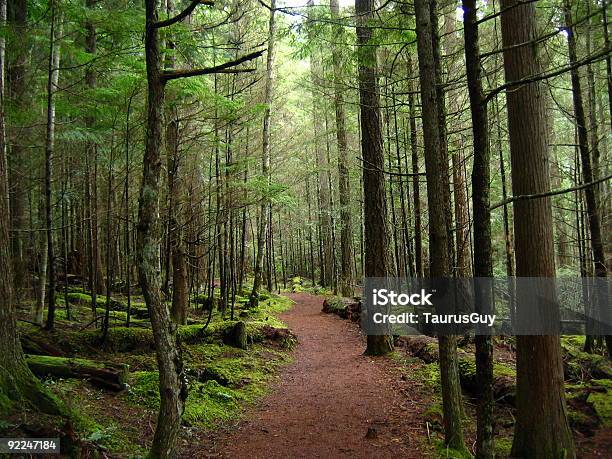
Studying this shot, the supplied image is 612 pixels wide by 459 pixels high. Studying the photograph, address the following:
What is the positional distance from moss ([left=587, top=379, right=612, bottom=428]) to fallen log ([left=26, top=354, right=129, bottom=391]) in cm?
686

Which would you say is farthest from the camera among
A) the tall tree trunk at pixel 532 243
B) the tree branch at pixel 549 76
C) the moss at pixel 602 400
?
the moss at pixel 602 400

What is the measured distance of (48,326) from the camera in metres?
7.20

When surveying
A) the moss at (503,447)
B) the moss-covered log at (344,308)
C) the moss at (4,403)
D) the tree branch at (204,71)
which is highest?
the tree branch at (204,71)

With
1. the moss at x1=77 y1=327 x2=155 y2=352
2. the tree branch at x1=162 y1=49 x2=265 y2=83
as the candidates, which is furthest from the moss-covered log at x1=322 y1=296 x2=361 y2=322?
the tree branch at x1=162 y1=49 x2=265 y2=83

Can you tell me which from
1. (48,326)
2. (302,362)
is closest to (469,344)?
(302,362)

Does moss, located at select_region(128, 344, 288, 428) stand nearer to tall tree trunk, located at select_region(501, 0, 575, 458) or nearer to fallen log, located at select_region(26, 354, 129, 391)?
fallen log, located at select_region(26, 354, 129, 391)

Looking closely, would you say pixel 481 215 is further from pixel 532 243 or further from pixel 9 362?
pixel 9 362

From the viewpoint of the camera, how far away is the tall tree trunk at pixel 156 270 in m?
3.71

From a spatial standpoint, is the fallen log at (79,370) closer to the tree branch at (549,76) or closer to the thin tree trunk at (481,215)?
the thin tree trunk at (481,215)

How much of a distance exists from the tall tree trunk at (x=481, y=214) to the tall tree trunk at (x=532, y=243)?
1.48 m

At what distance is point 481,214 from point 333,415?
4.18 m

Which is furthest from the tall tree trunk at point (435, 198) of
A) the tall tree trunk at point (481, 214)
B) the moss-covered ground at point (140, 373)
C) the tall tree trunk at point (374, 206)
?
the tall tree trunk at point (374, 206)

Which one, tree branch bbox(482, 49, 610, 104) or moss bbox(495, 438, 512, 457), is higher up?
tree branch bbox(482, 49, 610, 104)

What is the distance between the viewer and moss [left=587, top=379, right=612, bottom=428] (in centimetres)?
592
